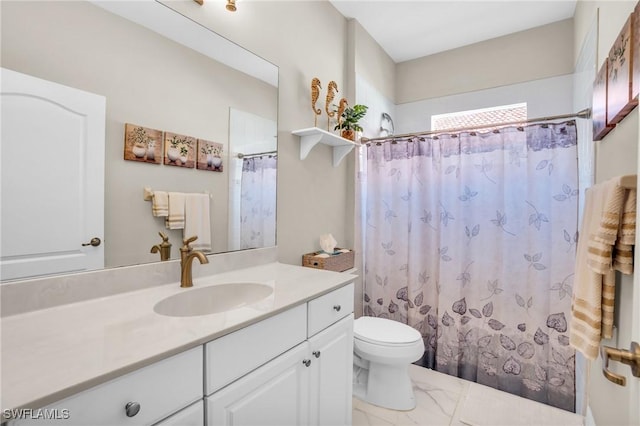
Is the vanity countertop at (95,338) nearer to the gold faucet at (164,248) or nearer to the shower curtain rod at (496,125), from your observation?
the gold faucet at (164,248)

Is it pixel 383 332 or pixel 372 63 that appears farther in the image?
pixel 372 63

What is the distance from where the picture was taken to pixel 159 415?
714 mm

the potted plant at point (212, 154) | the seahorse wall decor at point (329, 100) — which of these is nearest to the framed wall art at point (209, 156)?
the potted plant at point (212, 154)

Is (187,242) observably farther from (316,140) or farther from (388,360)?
(388,360)

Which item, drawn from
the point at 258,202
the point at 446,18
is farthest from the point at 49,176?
the point at 446,18

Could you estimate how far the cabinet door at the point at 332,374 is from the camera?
48.1 inches

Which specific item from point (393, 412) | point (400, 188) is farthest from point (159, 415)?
point (400, 188)

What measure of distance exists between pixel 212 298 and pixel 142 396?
590mm

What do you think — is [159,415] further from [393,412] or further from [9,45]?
[393,412]

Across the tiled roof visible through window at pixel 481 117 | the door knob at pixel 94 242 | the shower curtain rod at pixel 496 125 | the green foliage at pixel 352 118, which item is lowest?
the door knob at pixel 94 242

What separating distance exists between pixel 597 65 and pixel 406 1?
124 cm

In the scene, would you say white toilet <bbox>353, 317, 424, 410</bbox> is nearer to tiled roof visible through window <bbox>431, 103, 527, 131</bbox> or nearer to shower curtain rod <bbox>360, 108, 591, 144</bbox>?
shower curtain rod <bbox>360, 108, 591, 144</bbox>

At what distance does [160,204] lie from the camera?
1.26m

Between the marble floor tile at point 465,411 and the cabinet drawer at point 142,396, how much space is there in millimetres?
1330
